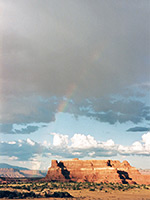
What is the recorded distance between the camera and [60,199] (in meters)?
70.1

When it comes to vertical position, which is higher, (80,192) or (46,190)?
(46,190)

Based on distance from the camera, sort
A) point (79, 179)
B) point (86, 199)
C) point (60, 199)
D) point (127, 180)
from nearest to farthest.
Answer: point (60, 199) → point (86, 199) → point (127, 180) → point (79, 179)

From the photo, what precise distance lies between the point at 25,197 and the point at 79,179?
422ft

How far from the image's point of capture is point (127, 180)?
178 m

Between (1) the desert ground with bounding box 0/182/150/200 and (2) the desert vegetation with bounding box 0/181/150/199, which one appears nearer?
(2) the desert vegetation with bounding box 0/181/150/199

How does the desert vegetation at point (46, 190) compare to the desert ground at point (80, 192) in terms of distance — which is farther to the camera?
the desert ground at point (80, 192)

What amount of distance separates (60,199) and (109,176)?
118 meters

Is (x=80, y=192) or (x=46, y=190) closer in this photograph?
(x=46, y=190)

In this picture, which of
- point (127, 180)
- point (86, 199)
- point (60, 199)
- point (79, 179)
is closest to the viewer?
point (60, 199)

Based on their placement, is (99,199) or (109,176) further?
(109,176)

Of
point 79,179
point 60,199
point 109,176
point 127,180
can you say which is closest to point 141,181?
point 127,180

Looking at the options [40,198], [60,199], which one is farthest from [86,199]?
[40,198]

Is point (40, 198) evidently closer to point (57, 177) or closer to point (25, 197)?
point (25, 197)

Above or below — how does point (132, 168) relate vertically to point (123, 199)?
above
